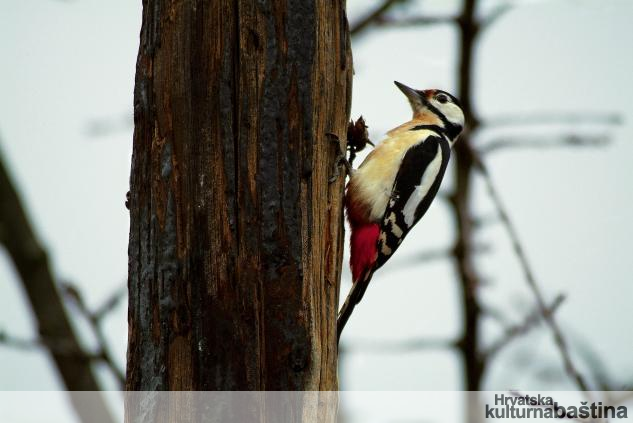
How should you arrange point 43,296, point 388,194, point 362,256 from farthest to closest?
point 43,296 < point 388,194 < point 362,256

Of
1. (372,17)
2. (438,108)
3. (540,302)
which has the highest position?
(372,17)

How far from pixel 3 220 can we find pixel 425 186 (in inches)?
106

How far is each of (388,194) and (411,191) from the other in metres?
0.15

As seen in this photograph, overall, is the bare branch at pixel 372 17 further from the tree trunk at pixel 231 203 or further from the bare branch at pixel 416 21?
the tree trunk at pixel 231 203

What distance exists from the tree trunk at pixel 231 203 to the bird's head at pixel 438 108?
2.09 metres

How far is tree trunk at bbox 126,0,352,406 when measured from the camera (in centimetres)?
259

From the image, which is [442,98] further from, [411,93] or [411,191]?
[411,191]

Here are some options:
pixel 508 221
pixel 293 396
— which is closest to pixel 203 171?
pixel 293 396

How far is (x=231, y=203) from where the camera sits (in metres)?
2.66

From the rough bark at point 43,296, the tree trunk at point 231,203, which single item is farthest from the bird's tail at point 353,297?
the rough bark at point 43,296

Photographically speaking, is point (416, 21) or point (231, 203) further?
point (416, 21)

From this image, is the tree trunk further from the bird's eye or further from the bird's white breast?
the bird's eye

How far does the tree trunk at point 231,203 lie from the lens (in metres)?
2.59

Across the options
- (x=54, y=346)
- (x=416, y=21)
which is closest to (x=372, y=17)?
(x=416, y=21)
